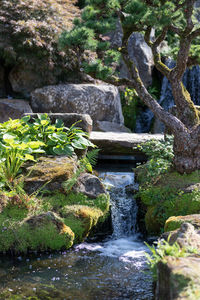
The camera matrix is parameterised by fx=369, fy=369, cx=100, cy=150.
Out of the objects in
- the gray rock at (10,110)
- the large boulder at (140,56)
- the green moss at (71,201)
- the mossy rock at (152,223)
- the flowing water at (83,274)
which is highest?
the large boulder at (140,56)

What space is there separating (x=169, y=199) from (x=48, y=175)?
202 centimetres

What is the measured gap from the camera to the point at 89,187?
6.12 m

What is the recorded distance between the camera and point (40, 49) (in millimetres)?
11039

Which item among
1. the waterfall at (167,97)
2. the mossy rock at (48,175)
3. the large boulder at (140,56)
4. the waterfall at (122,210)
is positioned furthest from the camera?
the large boulder at (140,56)

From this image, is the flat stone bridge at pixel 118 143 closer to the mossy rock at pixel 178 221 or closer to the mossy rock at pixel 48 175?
the mossy rock at pixel 48 175

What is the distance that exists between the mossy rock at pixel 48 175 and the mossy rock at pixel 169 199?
1414 millimetres

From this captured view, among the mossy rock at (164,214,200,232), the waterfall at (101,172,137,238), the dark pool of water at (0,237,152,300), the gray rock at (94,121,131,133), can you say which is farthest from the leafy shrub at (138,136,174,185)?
the gray rock at (94,121,131,133)

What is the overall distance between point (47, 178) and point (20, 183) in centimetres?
48

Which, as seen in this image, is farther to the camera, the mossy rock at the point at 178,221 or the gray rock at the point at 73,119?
the gray rock at the point at 73,119

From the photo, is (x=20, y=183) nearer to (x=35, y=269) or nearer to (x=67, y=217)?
(x=67, y=217)

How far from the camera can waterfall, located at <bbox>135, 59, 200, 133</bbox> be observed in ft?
42.1

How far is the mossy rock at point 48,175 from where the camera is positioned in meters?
5.82

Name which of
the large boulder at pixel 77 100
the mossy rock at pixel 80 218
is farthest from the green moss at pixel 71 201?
the large boulder at pixel 77 100

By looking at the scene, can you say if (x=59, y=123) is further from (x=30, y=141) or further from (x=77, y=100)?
(x=77, y=100)
